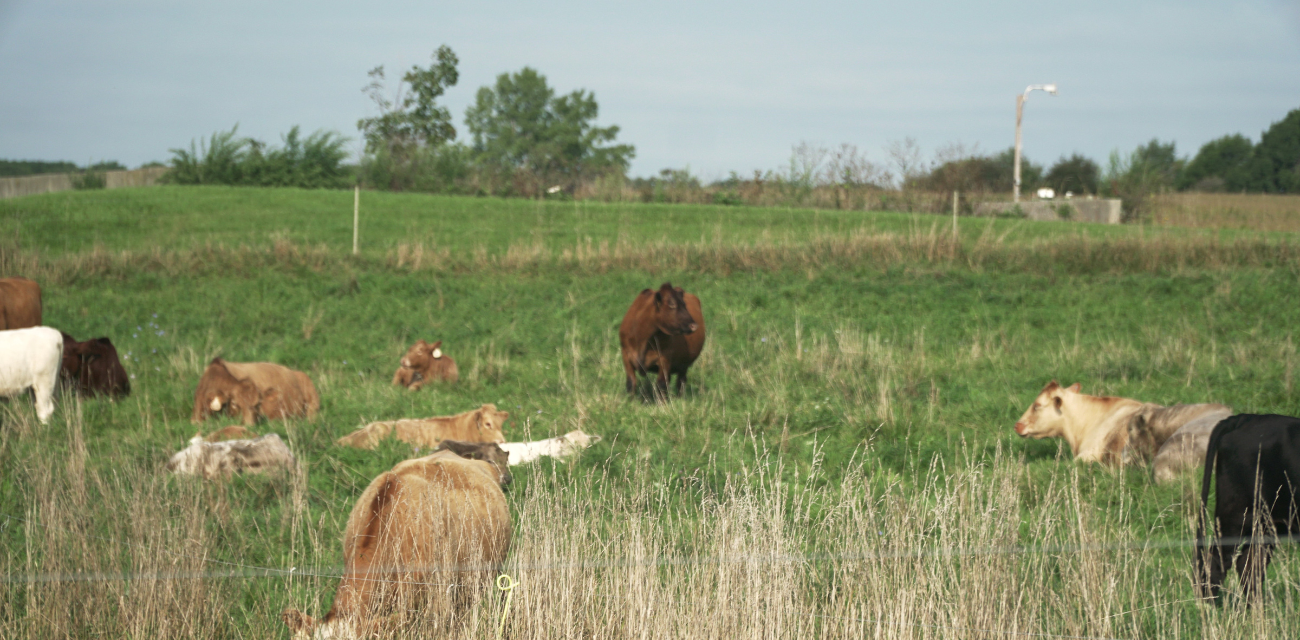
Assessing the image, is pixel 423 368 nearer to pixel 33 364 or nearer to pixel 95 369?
pixel 95 369

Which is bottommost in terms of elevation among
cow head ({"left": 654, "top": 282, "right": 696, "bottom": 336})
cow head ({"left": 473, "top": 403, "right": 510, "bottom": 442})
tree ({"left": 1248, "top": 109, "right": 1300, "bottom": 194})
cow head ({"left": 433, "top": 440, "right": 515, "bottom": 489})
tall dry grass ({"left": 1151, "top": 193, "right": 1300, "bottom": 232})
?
cow head ({"left": 473, "top": 403, "right": 510, "bottom": 442})

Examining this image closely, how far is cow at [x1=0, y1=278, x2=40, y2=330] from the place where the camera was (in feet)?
40.0

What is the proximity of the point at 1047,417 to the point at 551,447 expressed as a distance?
4424 millimetres

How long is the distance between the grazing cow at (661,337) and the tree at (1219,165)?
43.5 metres

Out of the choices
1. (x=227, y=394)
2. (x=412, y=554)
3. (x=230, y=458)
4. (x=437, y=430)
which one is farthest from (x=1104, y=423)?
(x=227, y=394)

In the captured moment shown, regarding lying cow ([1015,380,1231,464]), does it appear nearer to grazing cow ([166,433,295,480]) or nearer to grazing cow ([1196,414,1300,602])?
grazing cow ([1196,414,1300,602])

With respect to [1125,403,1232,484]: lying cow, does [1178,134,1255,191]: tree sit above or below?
above

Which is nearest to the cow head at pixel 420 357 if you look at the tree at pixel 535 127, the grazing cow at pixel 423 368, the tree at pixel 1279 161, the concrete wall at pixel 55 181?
the grazing cow at pixel 423 368

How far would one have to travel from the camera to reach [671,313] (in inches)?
405

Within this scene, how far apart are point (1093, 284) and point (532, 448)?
13.8 metres

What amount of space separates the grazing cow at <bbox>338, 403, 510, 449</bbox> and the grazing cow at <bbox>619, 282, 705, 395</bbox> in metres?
2.65

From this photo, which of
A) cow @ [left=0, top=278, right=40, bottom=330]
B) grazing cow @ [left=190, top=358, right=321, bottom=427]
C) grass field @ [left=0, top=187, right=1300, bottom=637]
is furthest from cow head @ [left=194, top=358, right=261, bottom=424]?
cow @ [left=0, top=278, right=40, bottom=330]

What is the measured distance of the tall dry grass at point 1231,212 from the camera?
27203 mm

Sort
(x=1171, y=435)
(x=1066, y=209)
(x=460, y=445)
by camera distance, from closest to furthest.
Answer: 1. (x=460, y=445)
2. (x=1171, y=435)
3. (x=1066, y=209)
